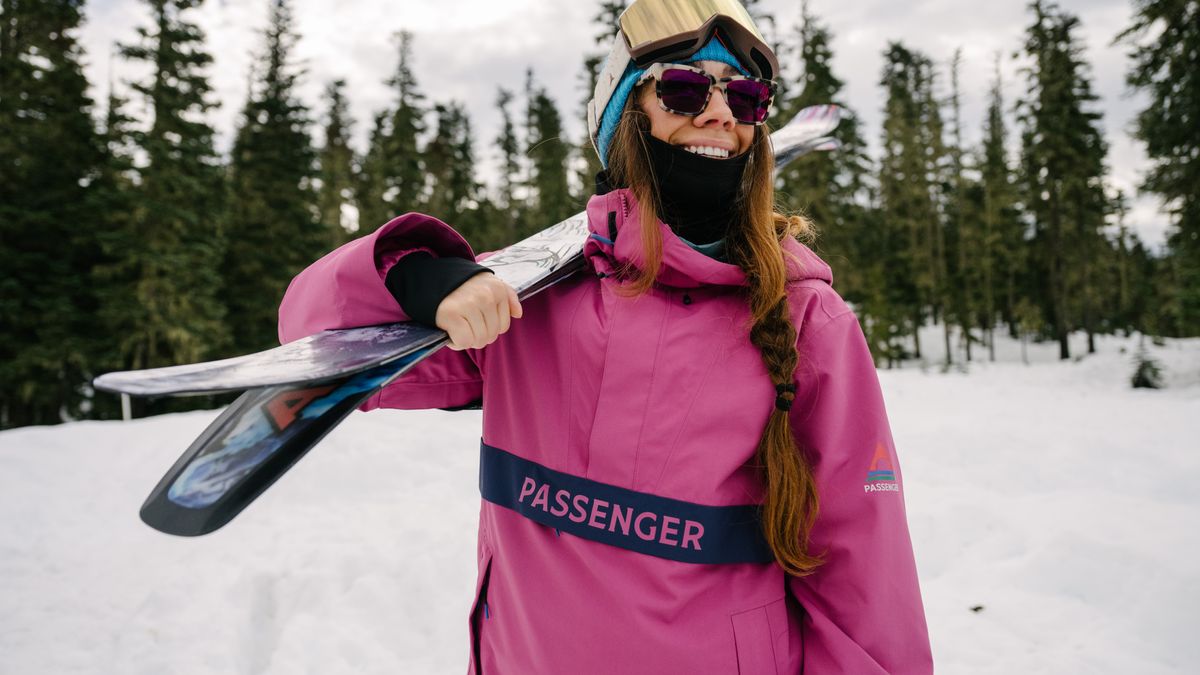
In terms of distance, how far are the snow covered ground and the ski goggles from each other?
11.3 ft

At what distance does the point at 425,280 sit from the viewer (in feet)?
4.25

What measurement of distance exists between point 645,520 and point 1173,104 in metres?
22.1

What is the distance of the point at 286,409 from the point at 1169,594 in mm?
4911

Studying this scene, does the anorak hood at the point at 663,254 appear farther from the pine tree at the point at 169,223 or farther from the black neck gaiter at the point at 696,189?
the pine tree at the point at 169,223

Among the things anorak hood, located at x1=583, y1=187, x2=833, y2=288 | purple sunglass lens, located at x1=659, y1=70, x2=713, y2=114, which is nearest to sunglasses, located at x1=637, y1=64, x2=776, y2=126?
purple sunglass lens, located at x1=659, y1=70, x2=713, y2=114

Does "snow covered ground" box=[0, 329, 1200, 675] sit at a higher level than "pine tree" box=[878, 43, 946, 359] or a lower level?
lower

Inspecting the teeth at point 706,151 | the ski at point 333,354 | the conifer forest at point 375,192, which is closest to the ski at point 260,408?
the ski at point 333,354

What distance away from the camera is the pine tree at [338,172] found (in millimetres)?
29953

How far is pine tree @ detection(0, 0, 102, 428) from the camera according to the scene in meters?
18.3

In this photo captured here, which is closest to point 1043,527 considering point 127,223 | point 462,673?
point 462,673

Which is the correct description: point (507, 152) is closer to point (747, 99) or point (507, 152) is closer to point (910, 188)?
point (910, 188)

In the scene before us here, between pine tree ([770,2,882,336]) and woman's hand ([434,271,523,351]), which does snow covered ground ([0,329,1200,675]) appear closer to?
woman's hand ([434,271,523,351])

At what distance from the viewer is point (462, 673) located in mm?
3525

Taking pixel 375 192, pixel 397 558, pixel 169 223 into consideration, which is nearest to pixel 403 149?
pixel 375 192
